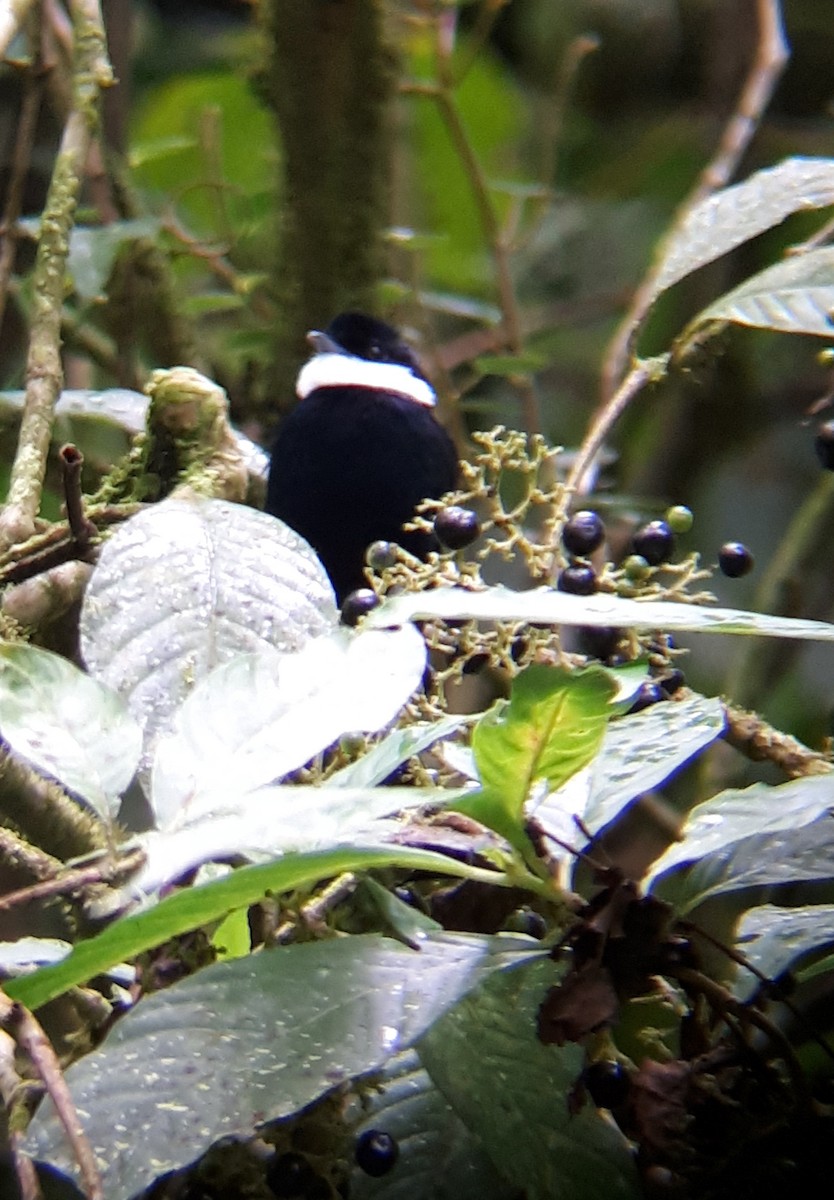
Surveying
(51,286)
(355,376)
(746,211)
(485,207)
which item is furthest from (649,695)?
(485,207)

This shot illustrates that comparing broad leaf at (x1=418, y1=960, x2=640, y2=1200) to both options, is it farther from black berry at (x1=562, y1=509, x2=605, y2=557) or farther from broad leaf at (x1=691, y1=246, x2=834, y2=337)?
broad leaf at (x1=691, y1=246, x2=834, y2=337)

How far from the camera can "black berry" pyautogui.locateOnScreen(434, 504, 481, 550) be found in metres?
0.91

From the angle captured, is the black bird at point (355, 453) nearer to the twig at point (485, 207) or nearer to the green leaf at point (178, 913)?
the twig at point (485, 207)

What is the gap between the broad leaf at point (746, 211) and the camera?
0.96 meters

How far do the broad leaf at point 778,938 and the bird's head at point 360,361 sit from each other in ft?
3.44

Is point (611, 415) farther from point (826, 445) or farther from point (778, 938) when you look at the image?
point (778, 938)

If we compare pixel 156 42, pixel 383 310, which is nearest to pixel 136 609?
pixel 383 310

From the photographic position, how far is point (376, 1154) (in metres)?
0.60

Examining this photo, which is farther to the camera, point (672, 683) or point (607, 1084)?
point (672, 683)

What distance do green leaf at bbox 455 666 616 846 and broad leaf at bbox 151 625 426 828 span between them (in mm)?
45

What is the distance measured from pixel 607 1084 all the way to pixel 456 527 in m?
0.41

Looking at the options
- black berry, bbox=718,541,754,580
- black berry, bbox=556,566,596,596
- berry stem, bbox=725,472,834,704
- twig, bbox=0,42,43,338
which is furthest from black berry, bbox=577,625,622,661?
berry stem, bbox=725,472,834,704

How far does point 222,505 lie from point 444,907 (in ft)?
1.00

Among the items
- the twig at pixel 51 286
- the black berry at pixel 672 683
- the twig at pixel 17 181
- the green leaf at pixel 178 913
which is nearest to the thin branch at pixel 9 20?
the twig at pixel 51 286
